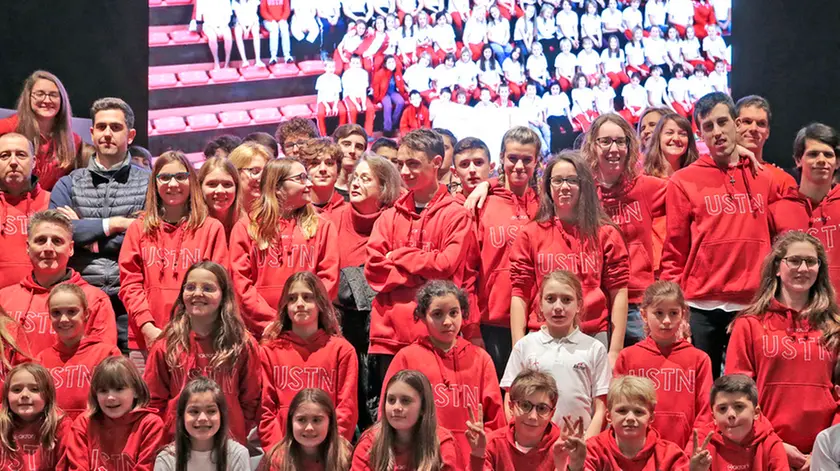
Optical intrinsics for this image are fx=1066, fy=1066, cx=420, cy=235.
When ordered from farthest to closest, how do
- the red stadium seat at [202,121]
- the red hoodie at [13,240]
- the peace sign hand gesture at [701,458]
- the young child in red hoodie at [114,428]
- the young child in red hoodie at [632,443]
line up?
the red stadium seat at [202,121], the red hoodie at [13,240], the young child in red hoodie at [114,428], the young child in red hoodie at [632,443], the peace sign hand gesture at [701,458]

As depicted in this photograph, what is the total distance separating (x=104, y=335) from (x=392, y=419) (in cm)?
137

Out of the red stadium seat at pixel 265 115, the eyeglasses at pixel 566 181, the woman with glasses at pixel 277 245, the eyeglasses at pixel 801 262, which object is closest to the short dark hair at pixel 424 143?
the woman with glasses at pixel 277 245

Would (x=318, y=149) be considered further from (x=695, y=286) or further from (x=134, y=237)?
(x=695, y=286)

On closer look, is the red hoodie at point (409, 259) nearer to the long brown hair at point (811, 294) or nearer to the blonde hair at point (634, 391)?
the blonde hair at point (634, 391)

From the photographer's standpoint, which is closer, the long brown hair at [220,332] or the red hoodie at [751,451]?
the red hoodie at [751,451]

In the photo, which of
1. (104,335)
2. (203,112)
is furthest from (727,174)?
(203,112)

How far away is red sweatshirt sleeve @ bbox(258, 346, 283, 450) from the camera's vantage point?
4.28 m

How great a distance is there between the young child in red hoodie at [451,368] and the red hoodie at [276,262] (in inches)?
20.9

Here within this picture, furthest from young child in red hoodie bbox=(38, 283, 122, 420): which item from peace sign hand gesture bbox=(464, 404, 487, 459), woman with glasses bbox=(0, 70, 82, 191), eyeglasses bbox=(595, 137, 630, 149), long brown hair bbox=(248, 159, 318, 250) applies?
eyeglasses bbox=(595, 137, 630, 149)

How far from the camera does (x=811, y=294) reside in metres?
4.40

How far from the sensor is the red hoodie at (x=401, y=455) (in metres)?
4.05

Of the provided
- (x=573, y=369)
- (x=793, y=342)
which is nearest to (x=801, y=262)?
(x=793, y=342)

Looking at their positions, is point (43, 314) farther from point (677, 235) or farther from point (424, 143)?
point (677, 235)

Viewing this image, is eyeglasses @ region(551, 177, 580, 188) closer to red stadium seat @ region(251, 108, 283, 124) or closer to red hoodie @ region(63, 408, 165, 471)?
red hoodie @ region(63, 408, 165, 471)
